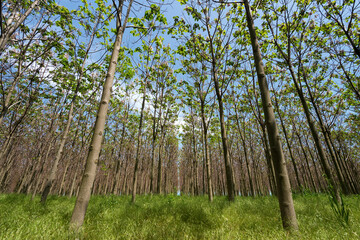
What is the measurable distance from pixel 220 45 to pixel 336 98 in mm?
9532

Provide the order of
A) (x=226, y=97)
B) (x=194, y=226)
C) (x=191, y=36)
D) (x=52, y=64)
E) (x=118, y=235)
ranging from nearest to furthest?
(x=118, y=235), (x=194, y=226), (x=52, y=64), (x=191, y=36), (x=226, y=97)

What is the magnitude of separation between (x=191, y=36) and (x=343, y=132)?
1889cm

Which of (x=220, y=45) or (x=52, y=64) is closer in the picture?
(x=52, y=64)

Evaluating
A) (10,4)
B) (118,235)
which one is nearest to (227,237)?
(118,235)

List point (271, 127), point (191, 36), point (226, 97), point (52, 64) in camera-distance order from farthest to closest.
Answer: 1. point (226, 97)
2. point (191, 36)
3. point (52, 64)
4. point (271, 127)

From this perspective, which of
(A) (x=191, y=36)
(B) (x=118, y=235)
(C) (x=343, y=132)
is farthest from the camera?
(C) (x=343, y=132)

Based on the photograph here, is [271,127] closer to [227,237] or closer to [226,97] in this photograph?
[227,237]

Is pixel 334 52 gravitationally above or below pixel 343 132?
above

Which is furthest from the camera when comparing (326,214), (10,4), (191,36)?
(191,36)

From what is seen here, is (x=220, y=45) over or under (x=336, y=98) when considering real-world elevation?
over

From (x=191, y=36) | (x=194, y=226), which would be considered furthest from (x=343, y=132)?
(x=194, y=226)

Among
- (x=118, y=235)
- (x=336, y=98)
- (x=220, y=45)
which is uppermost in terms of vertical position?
(x=220, y=45)

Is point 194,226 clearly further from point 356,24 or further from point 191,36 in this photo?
point 356,24

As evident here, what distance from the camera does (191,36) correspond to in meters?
7.47
